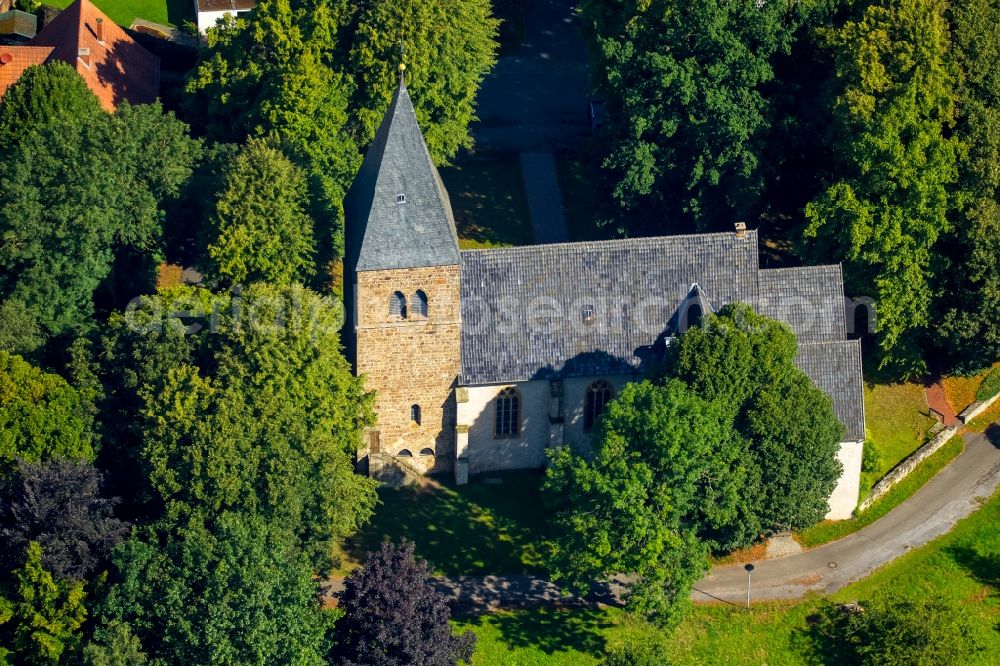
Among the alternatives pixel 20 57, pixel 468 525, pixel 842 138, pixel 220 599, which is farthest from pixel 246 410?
pixel 20 57

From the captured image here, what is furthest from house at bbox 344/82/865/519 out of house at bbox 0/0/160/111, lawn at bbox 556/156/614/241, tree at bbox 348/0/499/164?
house at bbox 0/0/160/111

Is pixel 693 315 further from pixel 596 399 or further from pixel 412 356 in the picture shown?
pixel 412 356

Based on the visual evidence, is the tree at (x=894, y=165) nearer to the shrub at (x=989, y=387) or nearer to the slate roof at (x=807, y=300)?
the slate roof at (x=807, y=300)

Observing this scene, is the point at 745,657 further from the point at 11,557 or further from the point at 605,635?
the point at 11,557

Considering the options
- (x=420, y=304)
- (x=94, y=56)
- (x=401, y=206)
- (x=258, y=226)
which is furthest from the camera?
(x=94, y=56)

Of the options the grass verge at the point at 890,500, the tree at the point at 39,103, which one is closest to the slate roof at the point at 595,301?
the grass verge at the point at 890,500

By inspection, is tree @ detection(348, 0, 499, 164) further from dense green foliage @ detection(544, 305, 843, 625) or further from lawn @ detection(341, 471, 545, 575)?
dense green foliage @ detection(544, 305, 843, 625)

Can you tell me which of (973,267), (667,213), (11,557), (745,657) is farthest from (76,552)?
(973,267)
